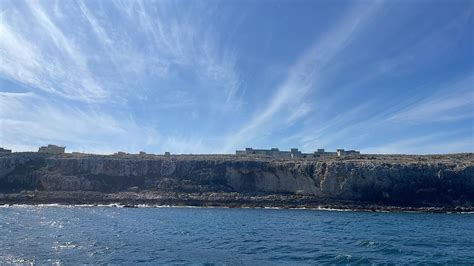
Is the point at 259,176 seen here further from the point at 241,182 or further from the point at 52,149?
the point at 52,149

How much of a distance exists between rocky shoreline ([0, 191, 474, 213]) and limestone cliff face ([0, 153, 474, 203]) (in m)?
3.17

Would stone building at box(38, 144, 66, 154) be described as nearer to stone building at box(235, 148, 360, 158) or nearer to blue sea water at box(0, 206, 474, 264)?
stone building at box(235, 148, 360, 158)

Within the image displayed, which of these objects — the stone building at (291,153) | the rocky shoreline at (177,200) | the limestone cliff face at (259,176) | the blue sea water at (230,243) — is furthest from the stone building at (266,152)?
the blue sea water at (230,243)

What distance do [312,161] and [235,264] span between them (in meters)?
65.7

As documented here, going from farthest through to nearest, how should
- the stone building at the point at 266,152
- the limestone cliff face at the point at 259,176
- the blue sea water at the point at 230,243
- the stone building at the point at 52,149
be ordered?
the stone building at the point at 266,152
the stone building at the point at 52,149
the limestone cliff face at the point at 259,176
the blue sea water at the point at 230,243

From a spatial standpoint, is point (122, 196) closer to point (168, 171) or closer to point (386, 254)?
point (168, 171)

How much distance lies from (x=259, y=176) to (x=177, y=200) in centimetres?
1858

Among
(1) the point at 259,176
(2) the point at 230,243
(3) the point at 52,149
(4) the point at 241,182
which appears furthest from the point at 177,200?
(3) the point at 52,149

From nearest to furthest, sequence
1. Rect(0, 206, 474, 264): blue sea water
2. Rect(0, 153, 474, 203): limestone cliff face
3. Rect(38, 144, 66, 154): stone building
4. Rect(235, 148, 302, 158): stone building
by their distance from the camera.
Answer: Rect(0, 206, 474, 264): blue sea water
Rect(0, 153, 474, 203): limestone cliff face
Rect(38, 144, 66, 154): stone building
Rect(235, 148, 302, 158): stone building

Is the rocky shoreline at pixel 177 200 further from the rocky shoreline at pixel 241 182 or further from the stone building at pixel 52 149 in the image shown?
the stone building at pixel 52 149

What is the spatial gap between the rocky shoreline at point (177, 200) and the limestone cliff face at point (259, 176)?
3.17 m

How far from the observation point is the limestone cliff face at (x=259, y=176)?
246 feet

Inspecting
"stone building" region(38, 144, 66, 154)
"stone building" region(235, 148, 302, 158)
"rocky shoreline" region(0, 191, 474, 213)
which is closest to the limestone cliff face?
"rocky shoreline" region(0, 191, 474, 213)

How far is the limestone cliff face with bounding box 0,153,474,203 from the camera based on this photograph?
7494 centimetres
